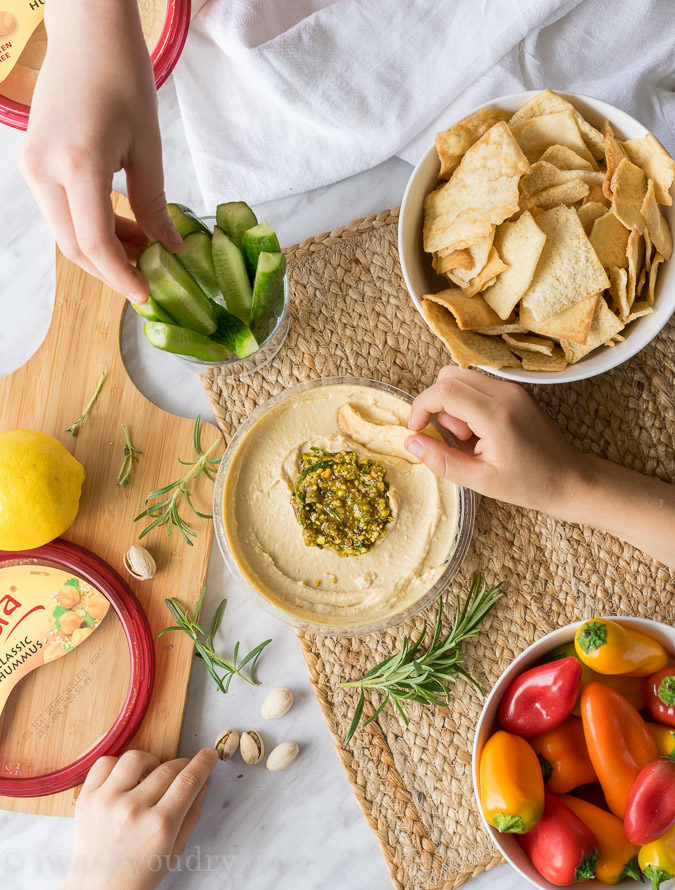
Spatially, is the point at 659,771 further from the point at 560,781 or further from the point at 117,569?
the point at 117,569

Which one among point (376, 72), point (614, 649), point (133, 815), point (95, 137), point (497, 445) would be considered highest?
point (95, 137)

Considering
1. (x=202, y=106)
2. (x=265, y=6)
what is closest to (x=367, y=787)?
(x=202, y=106)

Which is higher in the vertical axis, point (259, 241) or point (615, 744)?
point (259, 241)

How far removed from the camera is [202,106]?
1.44 m

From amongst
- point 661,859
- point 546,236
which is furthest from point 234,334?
point 661,859

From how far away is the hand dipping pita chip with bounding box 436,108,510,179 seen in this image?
1.19 meters

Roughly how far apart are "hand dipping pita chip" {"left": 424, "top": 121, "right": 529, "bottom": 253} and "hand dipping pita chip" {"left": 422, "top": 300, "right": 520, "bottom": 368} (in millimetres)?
113

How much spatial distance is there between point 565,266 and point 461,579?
593 millimetres

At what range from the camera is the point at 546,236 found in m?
1.15

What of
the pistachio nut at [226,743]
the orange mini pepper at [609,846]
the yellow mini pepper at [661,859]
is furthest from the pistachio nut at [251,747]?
the yellow mini pepper at [661,859]

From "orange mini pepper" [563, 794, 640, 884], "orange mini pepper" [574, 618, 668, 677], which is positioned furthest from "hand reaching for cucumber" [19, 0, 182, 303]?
"orange mini pepper" [563, 794, 640, 884]

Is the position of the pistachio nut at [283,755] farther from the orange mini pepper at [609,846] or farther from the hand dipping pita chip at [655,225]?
the hand dipping pita chip at [655,225]

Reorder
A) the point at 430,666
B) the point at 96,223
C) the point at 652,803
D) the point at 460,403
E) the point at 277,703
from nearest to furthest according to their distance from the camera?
the point at 96,223, the point at 652,803, the point at 460,403, the point at 430,666, the point at 277,703

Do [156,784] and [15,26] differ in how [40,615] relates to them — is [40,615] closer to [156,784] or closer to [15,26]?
[156,784]
